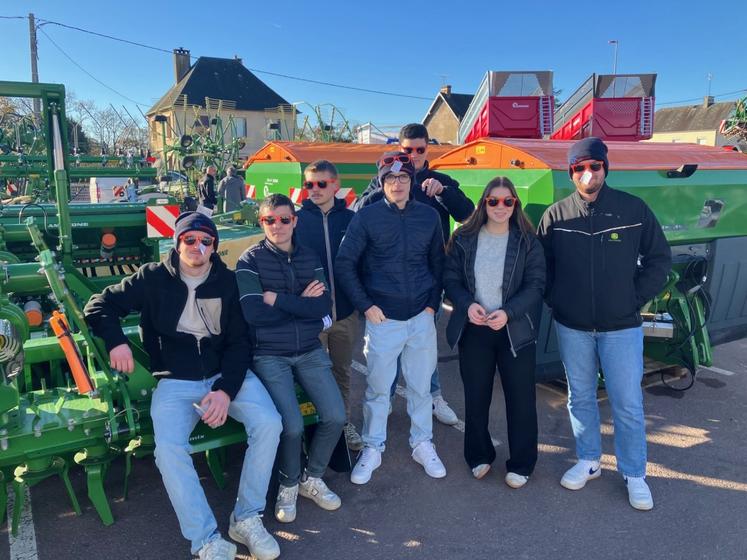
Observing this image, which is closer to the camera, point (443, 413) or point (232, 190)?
point (443, 413)

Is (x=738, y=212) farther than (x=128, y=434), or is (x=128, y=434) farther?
(x=738, y=212)

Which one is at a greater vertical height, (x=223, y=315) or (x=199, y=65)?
(x=199, y=65)

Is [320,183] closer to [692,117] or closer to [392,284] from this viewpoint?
[392,284]

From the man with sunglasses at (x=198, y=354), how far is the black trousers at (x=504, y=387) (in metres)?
1.15

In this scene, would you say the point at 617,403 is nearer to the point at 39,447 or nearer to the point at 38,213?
the point at 39,447

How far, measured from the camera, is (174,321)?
2.83m

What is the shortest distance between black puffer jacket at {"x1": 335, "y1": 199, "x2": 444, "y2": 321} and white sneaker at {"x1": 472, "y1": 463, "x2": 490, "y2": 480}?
0.99 m

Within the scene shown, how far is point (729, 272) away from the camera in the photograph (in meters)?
4.52

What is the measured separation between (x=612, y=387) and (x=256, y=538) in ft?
6.55

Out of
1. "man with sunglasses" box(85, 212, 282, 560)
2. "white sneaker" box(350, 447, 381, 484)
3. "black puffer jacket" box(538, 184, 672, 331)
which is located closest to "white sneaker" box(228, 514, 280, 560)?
"man with sunglasses" box(85, 212, 282, 560)

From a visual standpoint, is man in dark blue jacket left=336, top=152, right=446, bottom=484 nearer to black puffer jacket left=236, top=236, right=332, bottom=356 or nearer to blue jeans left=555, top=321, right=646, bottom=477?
black puffer jacket left=236, top=236, right=332, bottom=356

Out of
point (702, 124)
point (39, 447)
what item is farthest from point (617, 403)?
point (702, 124)

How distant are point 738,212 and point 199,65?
4332 cm

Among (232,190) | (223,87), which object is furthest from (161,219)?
(223,87)
